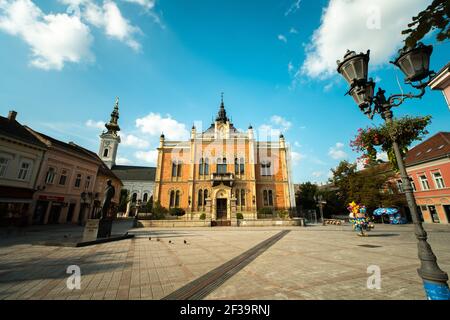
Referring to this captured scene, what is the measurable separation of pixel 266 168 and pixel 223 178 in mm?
8821

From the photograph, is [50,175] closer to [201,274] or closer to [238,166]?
[201,274]

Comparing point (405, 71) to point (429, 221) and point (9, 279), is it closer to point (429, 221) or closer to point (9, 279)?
point (9, 279)

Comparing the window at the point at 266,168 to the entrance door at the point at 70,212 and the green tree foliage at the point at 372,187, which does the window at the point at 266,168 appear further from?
the entrance door at the point at 70,212

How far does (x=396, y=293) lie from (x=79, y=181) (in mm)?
28459

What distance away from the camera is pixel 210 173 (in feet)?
104

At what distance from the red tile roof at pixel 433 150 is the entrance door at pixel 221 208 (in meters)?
25.0

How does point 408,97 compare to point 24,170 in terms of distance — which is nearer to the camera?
point 408,97

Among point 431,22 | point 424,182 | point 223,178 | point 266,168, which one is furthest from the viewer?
point 266,168

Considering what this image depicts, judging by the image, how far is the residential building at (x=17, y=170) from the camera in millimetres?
14219

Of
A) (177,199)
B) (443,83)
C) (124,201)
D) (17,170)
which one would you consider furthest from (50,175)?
(443,83)

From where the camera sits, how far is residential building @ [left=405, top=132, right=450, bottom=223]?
20.7m

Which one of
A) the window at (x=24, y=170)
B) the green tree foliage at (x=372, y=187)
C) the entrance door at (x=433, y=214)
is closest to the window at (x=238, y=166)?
the green tree foliage at (x=372, y=187)

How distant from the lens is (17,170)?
16.2m
